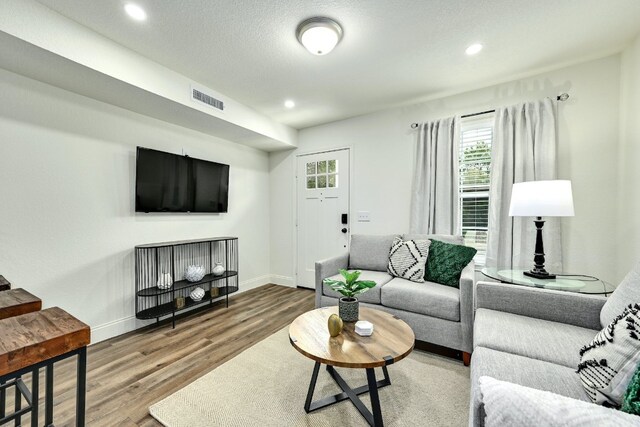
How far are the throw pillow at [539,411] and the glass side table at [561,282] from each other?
1.65 m

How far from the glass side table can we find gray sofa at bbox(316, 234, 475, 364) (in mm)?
241

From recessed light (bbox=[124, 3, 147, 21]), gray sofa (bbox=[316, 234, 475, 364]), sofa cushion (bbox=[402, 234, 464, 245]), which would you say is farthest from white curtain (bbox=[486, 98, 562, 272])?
recessed light (bbox=[124, 3, 147, 21])

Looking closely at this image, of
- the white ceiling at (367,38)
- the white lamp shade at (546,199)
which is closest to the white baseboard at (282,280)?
the white ceiling at (367,38)

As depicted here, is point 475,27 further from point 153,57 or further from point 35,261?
point 35,261

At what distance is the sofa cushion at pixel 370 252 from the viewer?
3039 mm

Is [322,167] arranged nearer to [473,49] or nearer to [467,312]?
[473,49]

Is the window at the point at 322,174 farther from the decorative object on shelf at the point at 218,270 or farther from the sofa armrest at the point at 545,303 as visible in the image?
the sofa armrest at the point at 545,303

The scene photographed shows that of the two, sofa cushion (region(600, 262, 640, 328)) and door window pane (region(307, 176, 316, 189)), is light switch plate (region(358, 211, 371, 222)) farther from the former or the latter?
sofa cushion (region(600, 262, 640, 328))

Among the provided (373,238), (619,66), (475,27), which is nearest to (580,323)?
(373,238)

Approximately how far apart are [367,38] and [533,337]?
7.55 ft

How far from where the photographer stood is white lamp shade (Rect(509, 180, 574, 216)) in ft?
6.59

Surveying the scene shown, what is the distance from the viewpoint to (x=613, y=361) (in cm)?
94

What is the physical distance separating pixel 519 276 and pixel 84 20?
3.82m

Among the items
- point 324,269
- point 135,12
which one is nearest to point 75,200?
point 135,12
